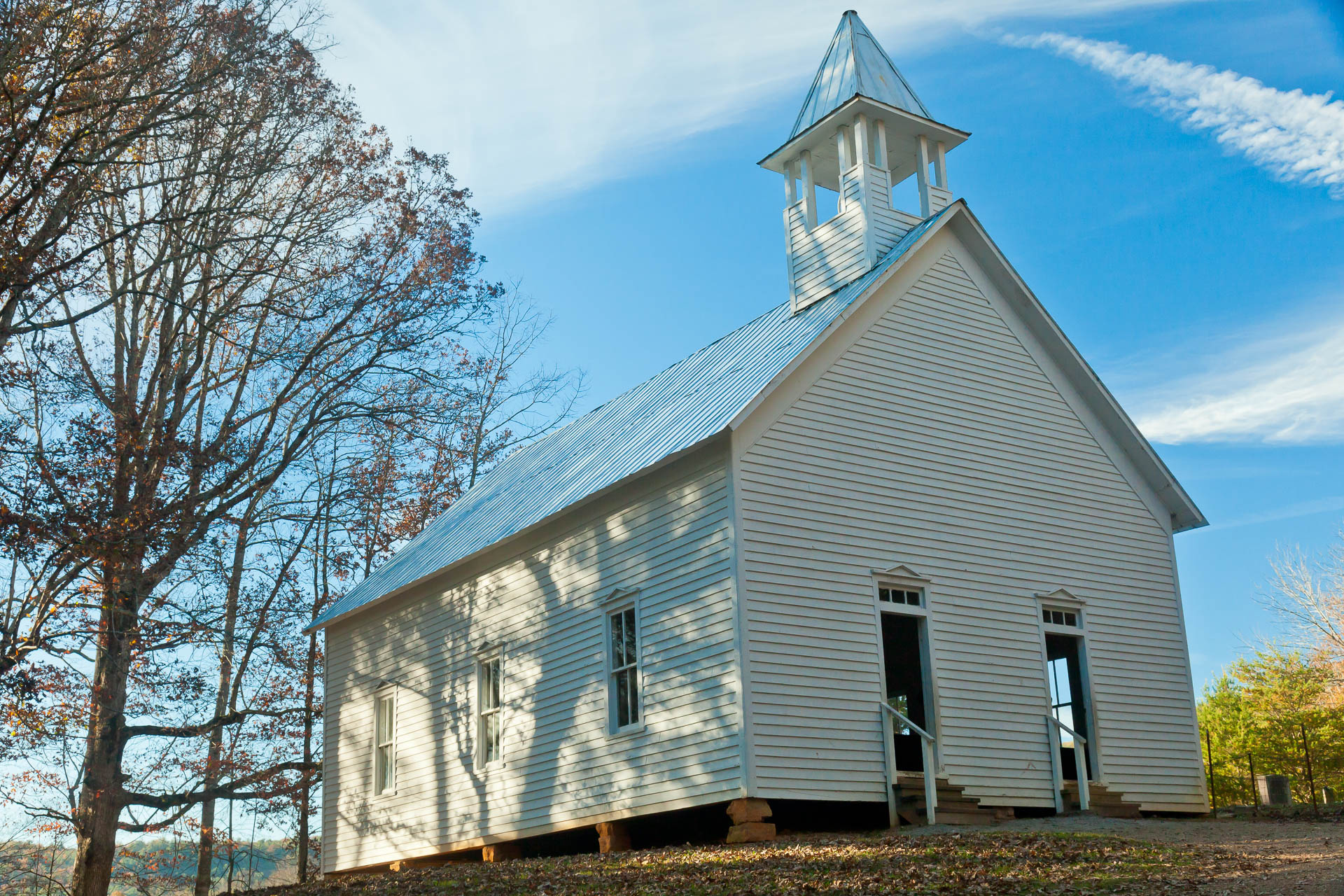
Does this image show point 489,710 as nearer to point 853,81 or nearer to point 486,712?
point 486,712

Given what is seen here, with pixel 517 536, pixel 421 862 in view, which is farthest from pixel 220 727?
pixel 517 536

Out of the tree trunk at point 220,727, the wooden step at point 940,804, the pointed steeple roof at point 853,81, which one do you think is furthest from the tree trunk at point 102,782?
the pointed steeple roof at point 853,81

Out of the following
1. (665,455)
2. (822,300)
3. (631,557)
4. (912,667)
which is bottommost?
(912,667)

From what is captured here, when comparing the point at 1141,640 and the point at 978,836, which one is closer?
the point at 978,836

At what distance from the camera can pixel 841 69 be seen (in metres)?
21.6

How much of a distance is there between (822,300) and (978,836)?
879cm

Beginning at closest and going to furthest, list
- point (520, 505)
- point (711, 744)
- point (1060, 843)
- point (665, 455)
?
point (1060, 843) → point (711, 744) → point (665, 455) → point (520, 505)

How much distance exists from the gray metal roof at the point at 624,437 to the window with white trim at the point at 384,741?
1.84 m

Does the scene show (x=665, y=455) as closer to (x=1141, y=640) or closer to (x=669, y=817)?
(x=669, y=817)

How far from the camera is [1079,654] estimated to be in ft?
61.8

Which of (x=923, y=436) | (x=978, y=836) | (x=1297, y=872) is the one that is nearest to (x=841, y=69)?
(x=923, y=436)

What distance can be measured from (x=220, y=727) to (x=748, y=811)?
622 inches

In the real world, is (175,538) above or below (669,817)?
above

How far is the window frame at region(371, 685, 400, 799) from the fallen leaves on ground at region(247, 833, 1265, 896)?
7.68 metres
